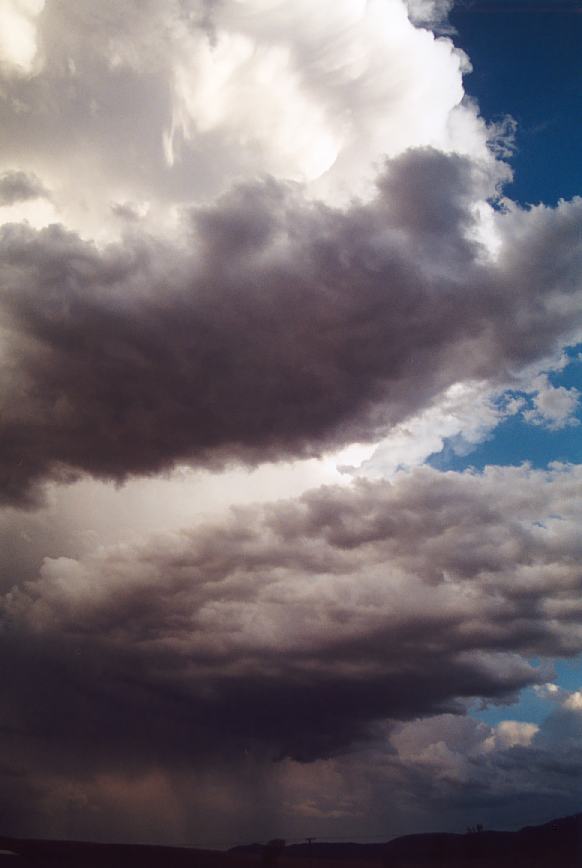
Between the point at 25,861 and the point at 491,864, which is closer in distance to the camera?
the point at 25,861

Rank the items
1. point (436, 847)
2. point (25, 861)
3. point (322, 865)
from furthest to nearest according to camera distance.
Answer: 1. point (436, 847)
2. point (322, 865)
3. point (25, 861)

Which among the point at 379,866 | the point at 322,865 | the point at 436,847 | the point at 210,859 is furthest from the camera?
the point at 436,847

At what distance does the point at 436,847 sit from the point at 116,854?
70.0 m

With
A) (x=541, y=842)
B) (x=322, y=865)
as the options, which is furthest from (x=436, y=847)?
(x=322, y=865)

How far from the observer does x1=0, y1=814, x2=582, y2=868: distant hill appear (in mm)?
59631

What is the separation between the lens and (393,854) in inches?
4988

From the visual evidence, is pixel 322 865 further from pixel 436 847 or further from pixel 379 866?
pixel 436 847

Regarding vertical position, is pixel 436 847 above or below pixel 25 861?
below

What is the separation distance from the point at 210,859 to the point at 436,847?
65068 mm

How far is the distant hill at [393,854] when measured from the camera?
5963 cm

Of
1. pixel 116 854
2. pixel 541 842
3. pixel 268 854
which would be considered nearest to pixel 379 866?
pixel 268 854

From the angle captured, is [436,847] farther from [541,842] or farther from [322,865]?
[322,865]

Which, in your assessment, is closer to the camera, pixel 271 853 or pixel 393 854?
pixel 271 853

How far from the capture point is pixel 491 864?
92000 millimetres
